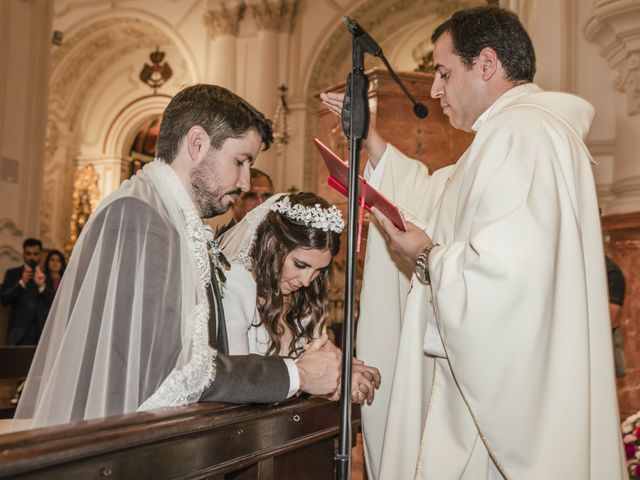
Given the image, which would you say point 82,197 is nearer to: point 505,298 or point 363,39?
point 363,39

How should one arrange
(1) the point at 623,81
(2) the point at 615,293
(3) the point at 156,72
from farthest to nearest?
1. (3) the point at 156,72
2. (1) the point at 623,81
3. (2) the point at 615,293

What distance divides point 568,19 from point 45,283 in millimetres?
5414

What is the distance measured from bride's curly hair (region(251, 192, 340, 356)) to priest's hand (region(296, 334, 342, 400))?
71cm

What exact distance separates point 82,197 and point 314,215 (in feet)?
45.2

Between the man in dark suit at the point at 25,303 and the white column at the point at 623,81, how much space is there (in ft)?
16.6

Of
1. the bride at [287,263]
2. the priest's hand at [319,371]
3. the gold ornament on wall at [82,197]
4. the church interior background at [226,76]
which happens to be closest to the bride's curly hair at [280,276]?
the bride at [287,263]

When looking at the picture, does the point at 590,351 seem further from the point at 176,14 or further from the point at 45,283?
the point at 176,14

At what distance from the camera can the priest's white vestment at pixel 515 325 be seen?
6.25 ft

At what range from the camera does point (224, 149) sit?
228cm

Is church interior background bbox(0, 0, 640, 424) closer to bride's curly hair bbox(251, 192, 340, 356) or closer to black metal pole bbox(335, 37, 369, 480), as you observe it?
bride's curly hair bbox(251, 192, 340, 356)

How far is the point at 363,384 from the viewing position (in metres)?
2.34

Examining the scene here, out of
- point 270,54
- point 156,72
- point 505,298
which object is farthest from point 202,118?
point 156,72

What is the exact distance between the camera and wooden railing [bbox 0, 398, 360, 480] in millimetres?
1264

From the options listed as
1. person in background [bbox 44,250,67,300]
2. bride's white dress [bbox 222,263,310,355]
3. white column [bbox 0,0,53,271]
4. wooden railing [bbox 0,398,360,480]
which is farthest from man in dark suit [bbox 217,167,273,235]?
white column [bbox 0,0,53,271]
